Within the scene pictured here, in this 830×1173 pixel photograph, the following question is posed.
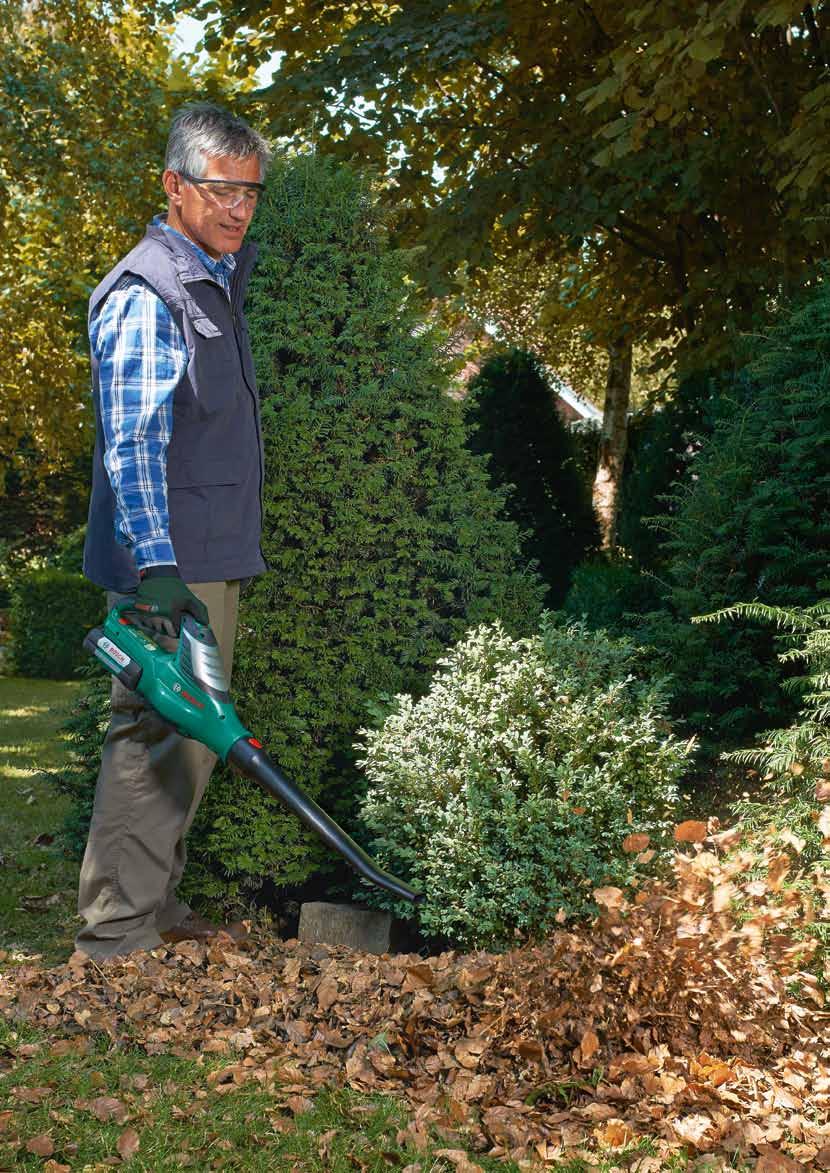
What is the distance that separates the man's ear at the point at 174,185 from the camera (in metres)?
3.41

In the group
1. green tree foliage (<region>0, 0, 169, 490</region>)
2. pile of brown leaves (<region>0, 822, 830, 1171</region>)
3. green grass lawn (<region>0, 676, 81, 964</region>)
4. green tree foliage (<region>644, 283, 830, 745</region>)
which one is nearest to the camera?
pile of brown leaves (<region>0, 822, 830, 1171</region>)

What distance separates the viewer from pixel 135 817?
3.49m

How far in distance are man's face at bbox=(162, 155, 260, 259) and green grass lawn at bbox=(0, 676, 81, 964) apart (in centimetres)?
182

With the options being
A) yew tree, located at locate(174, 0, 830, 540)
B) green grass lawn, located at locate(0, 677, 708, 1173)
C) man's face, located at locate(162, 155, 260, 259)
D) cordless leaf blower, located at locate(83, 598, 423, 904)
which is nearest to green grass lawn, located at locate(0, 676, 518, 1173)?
green grass lawn, located at locate(0, 677, 708, 1173)

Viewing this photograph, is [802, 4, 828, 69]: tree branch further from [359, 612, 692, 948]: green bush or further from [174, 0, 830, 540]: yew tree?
[359, 612, 692, 948]: green bush

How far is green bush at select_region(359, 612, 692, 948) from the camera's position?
3350mm

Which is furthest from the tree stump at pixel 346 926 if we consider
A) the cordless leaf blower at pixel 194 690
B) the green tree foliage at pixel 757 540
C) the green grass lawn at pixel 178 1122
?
the green tree foliage at pixel 757 540

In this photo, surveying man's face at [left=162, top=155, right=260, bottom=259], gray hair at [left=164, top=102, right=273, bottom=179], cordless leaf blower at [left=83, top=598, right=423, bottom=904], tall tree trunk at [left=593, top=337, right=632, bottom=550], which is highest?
tall tree trunk at [left=593, top=337, right=632, bottom=550]

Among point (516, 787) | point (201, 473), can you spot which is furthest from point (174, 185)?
point (516, 787)

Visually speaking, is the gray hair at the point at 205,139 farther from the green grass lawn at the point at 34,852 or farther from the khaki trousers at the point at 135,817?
the green grass lawn at the point at 34,852

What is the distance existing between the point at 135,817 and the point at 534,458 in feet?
19.2

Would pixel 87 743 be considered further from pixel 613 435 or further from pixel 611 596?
pixel 613 435

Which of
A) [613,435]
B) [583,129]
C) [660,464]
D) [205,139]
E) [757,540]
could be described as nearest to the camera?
[205,139]

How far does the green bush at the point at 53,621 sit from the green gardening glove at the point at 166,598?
10.9 metres
